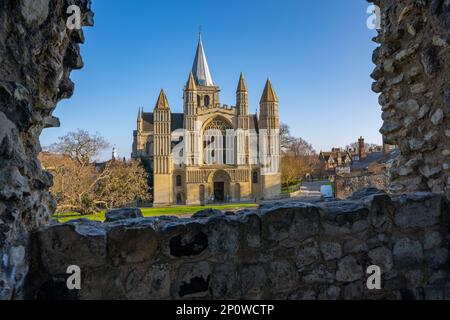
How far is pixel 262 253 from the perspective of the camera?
2.37 m

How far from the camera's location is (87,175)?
82.9 feet

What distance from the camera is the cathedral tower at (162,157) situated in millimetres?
47344

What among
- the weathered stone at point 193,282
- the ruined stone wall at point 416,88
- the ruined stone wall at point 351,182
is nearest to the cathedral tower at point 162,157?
the ruined stone wall at point 351,182

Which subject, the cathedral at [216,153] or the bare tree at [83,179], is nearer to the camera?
the bare tree at [83,179]

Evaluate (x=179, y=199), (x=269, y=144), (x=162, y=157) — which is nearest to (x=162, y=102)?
(x=162, y=157)

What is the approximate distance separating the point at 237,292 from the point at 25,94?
80.8 inches

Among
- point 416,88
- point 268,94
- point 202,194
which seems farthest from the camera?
point 268,94

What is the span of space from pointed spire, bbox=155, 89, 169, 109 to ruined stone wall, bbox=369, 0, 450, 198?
157ft

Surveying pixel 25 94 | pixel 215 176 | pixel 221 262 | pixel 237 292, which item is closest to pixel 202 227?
pixel 221 262

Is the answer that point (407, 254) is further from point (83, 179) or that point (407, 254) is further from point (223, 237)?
point (83, 179)

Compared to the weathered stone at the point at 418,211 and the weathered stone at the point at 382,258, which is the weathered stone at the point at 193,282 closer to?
the weathered stone at the point at 382,258

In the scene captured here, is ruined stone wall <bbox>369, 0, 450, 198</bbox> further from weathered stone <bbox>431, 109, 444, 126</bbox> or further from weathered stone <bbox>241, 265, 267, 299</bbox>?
weathered stone <bbox>241, 265, 267, 299</bbox>

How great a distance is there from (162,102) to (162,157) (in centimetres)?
916

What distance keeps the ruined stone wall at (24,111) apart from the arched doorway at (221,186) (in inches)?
1809
